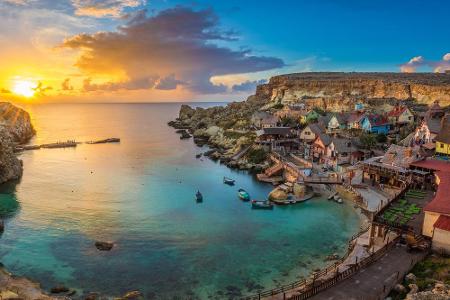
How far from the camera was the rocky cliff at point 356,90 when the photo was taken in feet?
368

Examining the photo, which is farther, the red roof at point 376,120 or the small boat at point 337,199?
the red roof at point 376,120

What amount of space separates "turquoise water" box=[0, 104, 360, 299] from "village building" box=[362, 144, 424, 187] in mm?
8573

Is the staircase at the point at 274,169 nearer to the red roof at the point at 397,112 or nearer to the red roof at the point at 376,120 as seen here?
the red roof at the point at 376,120

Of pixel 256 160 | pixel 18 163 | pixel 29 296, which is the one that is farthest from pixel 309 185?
pixel 18 163

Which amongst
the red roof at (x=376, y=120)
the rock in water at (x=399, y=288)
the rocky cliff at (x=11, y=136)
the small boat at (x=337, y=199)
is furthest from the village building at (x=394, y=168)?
the rocky cliff at (x=11, y=136)

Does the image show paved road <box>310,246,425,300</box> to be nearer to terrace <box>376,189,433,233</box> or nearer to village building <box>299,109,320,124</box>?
terrace <box>376,189,433,233</box>

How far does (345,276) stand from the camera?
84.3 feet

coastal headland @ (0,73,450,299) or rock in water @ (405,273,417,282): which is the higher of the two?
coastal headland @ (0,73,450,299)

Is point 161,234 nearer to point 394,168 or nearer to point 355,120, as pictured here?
point 394,168

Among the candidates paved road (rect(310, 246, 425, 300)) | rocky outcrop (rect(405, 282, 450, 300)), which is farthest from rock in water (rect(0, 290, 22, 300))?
rocky outcrop (rect(405, 282, 450, 300))

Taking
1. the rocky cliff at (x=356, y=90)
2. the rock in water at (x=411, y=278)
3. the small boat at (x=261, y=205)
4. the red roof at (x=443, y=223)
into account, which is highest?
the rocky cliff at (x=356, y=90)

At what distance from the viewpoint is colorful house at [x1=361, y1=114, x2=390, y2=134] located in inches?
3258

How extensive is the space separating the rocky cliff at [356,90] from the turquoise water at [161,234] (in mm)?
75415

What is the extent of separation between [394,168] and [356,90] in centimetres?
9555
